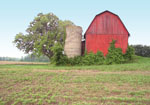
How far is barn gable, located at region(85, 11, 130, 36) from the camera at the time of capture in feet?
68.8

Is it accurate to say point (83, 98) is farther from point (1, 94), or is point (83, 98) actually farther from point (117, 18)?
point (117, 18)

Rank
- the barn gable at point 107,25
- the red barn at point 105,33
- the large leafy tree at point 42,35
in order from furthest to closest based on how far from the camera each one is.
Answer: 1. the large leafy tree at point 42,35
2. the barn gable at point 107,25
3. the red barn at point 105,33

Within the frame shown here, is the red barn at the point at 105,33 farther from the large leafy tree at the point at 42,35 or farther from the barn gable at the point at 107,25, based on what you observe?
the large leafy tree at the point at 42,35

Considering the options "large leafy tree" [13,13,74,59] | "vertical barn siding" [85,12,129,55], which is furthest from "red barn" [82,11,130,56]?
"large leafy tree" [13,13,74,59]

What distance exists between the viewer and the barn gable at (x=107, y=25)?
826 inches

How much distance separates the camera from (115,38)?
20.8 metres

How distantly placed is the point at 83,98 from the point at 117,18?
19107mm

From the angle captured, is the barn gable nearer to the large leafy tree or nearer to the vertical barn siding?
the vertical barn siding

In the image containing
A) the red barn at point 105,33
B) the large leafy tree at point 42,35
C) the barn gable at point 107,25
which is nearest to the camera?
the red barn at point 105,33

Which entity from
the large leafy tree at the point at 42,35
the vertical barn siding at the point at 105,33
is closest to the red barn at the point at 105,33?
the vertical barn siding at the point at 105,33

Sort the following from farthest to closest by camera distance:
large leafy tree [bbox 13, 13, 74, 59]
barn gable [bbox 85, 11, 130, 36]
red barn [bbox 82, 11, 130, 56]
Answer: large leafy tree [bbox 13, 13, 74, 59], barn gable [bbox 85, 11, 130, 36], red barn [bbox 82, 11, 130, 56]

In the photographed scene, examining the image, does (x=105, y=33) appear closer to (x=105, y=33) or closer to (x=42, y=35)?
(x=105, y=33)

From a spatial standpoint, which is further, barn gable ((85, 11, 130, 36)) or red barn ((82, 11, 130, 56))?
barn gable ((85, 11, 130, 36))

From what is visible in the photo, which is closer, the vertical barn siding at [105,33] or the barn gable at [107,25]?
the vertical barn siding at [105,33]
